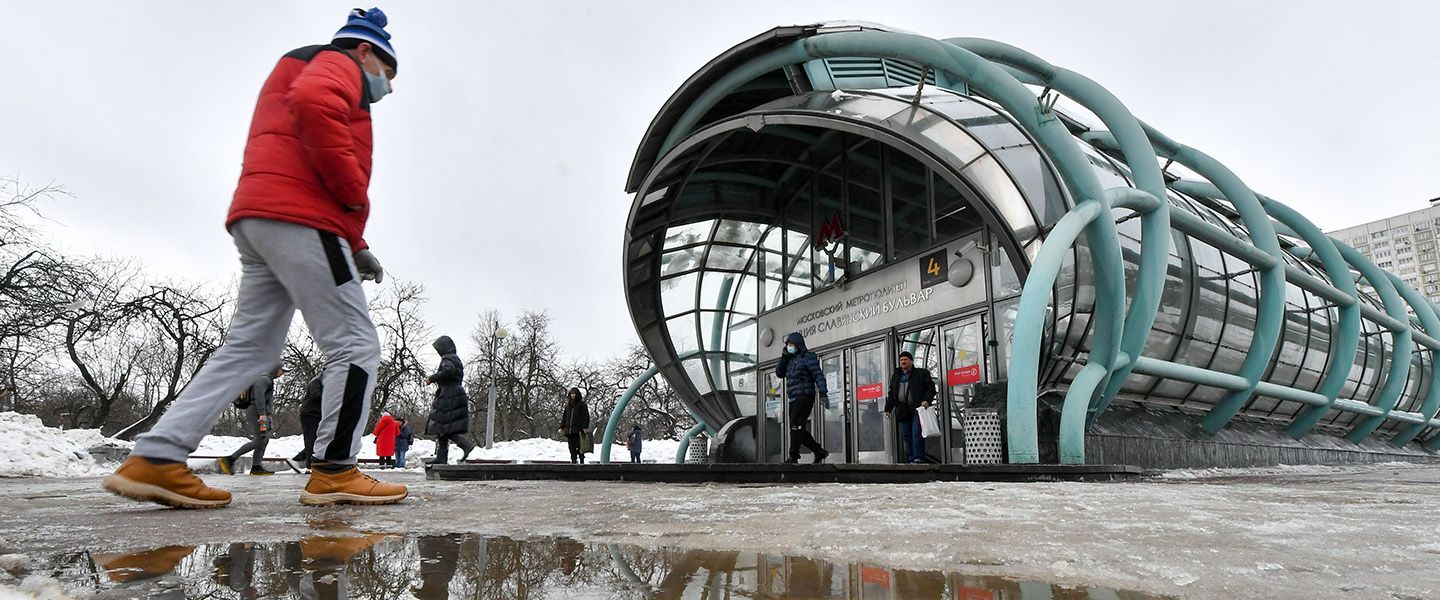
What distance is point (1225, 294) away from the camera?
479 inches

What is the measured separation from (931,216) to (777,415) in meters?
5.17

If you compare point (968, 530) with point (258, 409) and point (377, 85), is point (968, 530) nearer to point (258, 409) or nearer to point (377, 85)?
point (377, 85)

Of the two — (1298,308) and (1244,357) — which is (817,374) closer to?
(1244,357)

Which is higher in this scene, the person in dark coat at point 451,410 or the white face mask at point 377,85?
the white face mask at point 377,85

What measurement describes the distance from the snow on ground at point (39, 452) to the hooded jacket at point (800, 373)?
25.2 ft

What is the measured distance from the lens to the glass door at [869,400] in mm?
12242

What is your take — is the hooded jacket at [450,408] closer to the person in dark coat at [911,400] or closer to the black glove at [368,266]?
the person in dark coat at [911,400]

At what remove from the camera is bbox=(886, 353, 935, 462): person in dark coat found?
31.9ft

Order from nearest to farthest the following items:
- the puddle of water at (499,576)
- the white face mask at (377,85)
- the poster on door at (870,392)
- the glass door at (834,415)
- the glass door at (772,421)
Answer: the puddle of water at (499,576)
the white face mask at (377,85)
the poster on door at (870,392)
the glass door at (834,415)
the glass door at (772,421)

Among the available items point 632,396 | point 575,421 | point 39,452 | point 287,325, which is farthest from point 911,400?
point 39,452

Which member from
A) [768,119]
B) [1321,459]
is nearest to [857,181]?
[768,119]

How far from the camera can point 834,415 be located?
13383 mm

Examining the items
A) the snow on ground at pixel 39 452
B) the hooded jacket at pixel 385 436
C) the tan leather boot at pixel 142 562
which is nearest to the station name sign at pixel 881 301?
the hooded jacket at pixel 385 436

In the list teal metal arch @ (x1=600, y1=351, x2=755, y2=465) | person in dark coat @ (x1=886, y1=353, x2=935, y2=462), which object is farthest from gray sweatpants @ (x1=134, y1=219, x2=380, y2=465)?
teal metal arch @ (x1=600, y1=351, x2=755, y2=465)
